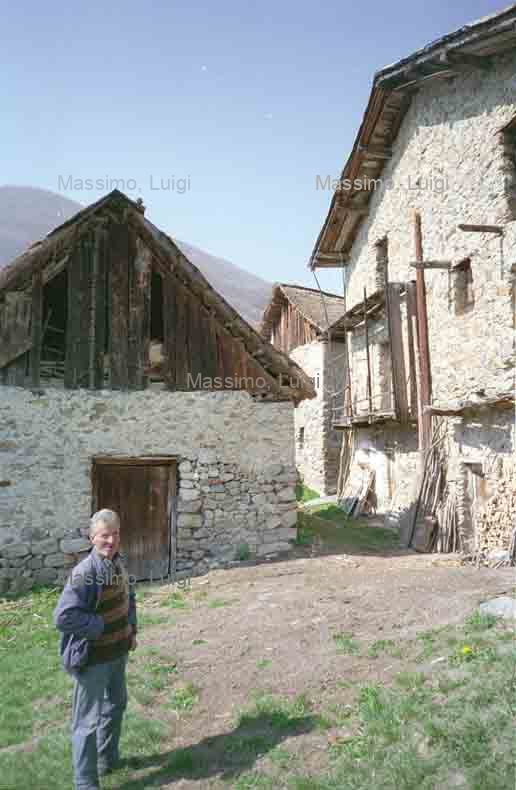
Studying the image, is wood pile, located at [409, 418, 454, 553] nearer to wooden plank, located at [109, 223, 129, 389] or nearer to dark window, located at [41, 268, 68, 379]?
wooden plank, located at [109, 223, 129, 389]

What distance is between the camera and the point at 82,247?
949cm

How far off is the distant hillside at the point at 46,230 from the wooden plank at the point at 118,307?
145ft

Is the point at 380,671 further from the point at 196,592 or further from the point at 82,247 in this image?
the point at 82,247

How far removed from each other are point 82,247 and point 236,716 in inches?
301

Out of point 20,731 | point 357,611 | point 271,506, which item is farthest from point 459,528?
point 20,731

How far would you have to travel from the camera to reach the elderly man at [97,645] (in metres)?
3.56

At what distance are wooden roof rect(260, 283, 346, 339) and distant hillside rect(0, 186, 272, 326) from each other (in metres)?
31.0

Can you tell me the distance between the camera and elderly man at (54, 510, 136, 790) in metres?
3.56

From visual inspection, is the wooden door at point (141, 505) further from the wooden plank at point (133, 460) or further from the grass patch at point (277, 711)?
the grass patch at point (277, 711)

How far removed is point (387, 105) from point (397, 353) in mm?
5517

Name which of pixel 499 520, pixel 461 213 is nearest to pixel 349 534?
pixel 499 520

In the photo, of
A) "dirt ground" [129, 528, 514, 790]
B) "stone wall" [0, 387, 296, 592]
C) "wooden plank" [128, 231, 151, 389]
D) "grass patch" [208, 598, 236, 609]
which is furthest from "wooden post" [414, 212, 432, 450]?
"grass patch" [208, 598, 236, 609]

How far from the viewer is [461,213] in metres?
10.7

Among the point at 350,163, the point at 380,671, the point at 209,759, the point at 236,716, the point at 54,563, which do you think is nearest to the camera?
the point at 209,759
